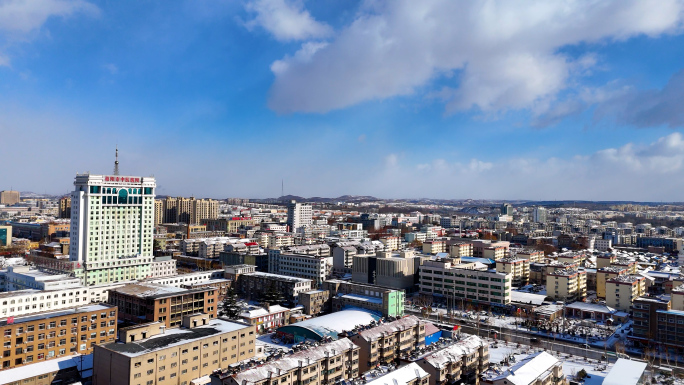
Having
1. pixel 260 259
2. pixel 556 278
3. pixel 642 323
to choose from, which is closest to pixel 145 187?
pixel 260 259

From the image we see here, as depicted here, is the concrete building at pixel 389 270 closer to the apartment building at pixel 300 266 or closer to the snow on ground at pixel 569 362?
the apartment building at pixel 300 266

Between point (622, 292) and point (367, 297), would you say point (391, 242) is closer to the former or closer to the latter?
point (367, 297)

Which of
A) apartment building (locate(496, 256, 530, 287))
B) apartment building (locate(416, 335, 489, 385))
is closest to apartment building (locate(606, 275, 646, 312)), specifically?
apartment building (locate(496, 256, 530, 287))

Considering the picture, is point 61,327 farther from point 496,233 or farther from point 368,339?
point 496,233

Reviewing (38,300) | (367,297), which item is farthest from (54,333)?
(367,297)

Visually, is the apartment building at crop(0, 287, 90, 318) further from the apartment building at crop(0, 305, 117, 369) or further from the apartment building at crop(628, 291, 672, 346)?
the apartment building at crop(628, 291, 672, 346)
